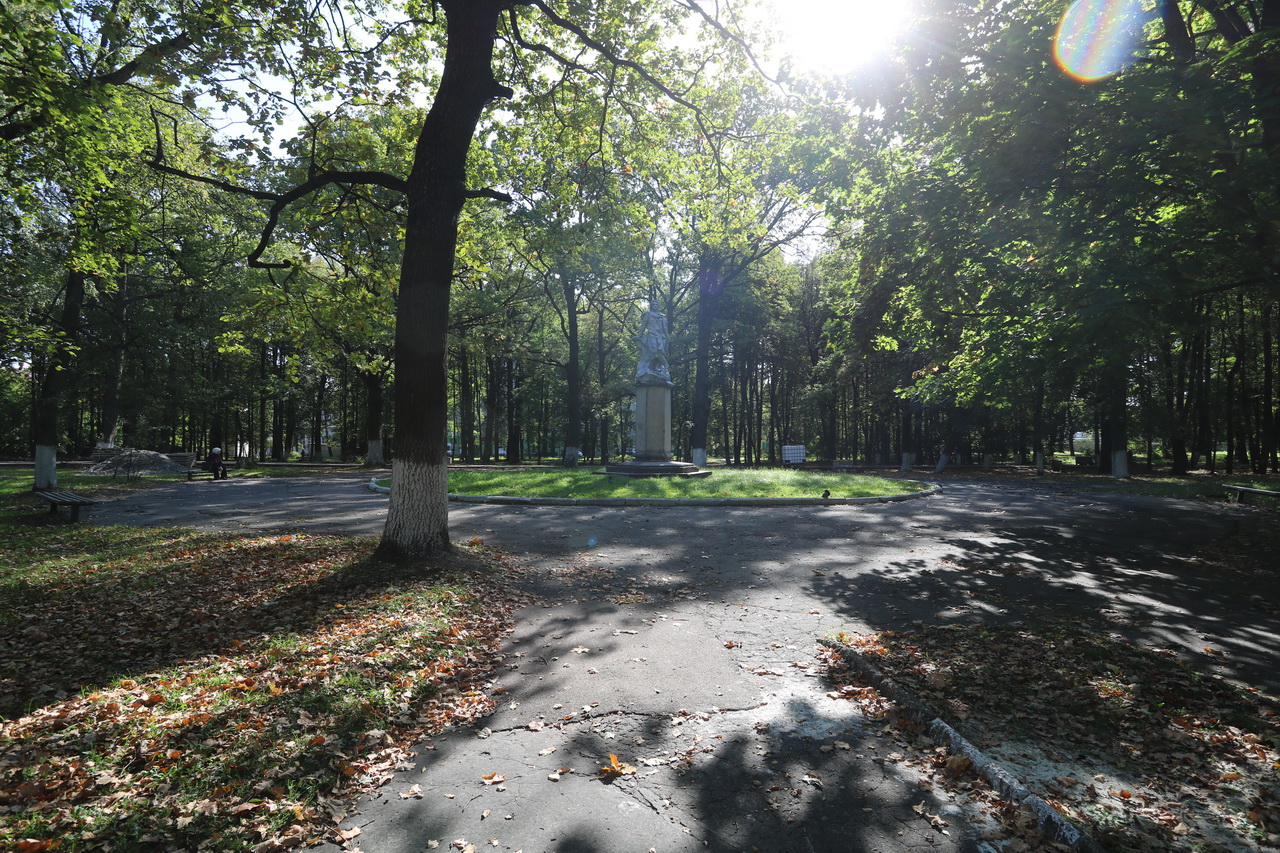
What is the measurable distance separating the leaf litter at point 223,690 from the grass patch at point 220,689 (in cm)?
1

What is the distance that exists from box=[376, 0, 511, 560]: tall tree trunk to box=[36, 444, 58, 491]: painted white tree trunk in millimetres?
13743

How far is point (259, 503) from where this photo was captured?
1489 cm

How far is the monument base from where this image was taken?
64.3ft

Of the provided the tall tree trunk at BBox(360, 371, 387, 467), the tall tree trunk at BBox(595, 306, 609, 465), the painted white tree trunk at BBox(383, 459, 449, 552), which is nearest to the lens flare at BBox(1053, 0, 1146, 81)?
the painted white tree trunk at BBox(383, 459, 449, 552)

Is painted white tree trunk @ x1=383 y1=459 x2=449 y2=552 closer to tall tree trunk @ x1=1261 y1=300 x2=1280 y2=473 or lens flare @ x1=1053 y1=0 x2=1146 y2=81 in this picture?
lens flare @ x1=1053 y1=0 x2=1146 y2=81

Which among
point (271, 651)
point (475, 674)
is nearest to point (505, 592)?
point (475, 674)

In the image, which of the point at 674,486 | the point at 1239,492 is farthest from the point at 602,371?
the point at 1239,492

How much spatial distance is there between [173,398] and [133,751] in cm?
3424

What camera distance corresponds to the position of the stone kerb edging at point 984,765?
2559 mm

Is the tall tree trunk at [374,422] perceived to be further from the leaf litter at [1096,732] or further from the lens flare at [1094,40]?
the leaf litter at [1096,732]

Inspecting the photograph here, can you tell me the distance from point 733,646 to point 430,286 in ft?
17.8

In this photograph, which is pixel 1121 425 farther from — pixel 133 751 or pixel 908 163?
pixel 133 751

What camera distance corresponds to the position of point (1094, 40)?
27.5ft

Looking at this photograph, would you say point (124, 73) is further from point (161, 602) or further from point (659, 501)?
point (659, 501)
